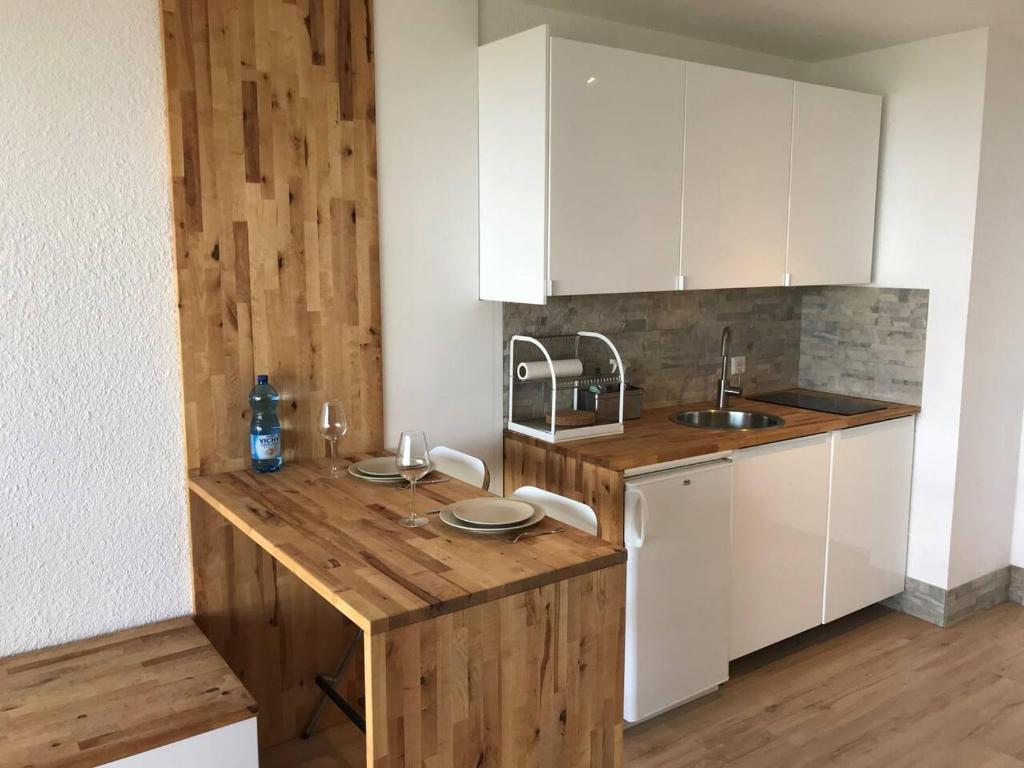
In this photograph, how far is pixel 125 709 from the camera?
6.70ft

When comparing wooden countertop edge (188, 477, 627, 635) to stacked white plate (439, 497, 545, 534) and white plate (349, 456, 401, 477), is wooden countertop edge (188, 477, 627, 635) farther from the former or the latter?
white plate (349, 456, 401, 477)

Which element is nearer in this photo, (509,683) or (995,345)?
(509,683)

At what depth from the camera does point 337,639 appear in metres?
2.89

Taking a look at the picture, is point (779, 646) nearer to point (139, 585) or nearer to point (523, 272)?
point (523, 272)

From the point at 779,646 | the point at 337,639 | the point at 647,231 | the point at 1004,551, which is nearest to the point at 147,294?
the point at 337,639

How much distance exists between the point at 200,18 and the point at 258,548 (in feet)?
5.03

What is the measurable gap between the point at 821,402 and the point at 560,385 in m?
1.31

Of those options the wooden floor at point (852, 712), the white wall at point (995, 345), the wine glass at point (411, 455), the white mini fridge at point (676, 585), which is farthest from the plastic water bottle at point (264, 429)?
the white wall at point (995, 345)

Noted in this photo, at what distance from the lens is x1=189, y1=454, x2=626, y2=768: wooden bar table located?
5.48ft

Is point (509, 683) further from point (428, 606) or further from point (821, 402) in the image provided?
point (821, 402)

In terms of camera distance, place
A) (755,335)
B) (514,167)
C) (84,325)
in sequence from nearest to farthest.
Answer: (84,325) < (514,167) < (755,335)

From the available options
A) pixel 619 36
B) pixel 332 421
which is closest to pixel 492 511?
pixel 332 421

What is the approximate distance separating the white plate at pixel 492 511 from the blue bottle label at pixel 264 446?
0.66 metres

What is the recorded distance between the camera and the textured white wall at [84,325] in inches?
87.5
